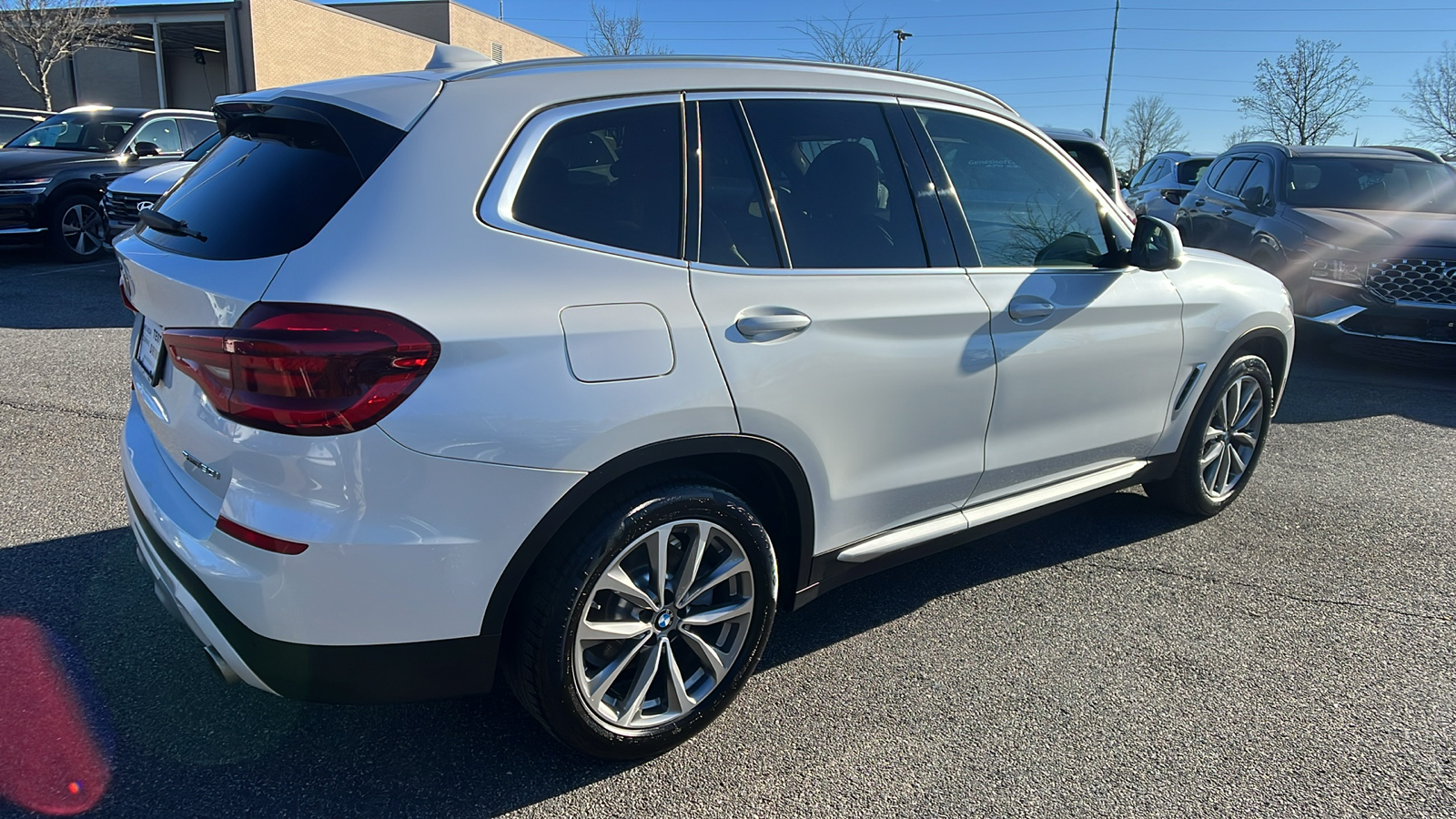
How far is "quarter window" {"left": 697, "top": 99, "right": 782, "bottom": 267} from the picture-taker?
262cm

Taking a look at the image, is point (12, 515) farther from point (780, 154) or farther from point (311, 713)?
point (780, 154)

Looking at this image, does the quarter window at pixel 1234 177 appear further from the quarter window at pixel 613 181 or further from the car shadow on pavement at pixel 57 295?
the car shadow on pavement at pixel 57 295

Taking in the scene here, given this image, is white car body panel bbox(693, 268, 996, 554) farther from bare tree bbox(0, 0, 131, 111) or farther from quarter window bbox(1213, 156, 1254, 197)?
bare tree bbox(0, 0, 131, 111)

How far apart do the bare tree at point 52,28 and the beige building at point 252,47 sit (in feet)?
2.34

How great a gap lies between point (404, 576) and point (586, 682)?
0.59 metres

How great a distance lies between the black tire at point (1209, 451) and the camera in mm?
4152

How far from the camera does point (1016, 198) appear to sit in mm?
3518

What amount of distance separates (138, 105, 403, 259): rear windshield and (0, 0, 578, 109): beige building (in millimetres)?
29613

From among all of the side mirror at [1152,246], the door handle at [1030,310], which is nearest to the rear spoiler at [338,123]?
the door handle at [1030,310]

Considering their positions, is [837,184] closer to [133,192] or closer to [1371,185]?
[1371,185]

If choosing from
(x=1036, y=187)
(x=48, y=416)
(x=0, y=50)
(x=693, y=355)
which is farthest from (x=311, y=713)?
(x=0, y=50)

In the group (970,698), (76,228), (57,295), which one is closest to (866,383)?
(970,698)

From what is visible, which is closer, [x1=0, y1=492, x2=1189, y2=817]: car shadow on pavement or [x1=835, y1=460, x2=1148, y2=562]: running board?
[x1=0, y1=492, x2=1189, y2=817]: car shadow on pavement

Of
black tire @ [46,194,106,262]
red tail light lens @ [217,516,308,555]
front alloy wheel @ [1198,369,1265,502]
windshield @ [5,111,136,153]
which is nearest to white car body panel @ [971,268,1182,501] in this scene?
front alloy wheel @ [1198,369,1265,502]
